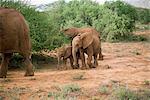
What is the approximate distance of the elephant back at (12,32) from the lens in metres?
11.7

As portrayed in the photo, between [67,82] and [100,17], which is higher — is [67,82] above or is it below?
above

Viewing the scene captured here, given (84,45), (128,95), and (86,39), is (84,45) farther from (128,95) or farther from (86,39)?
(128,95)

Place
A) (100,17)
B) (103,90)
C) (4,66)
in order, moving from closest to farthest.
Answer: (103,90) → (4,66) → (100,17)

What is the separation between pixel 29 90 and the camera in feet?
31.8

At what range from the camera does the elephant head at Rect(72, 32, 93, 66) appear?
1429 centimetres

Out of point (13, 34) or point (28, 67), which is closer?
point (13, 34)

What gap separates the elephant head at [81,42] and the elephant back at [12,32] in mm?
2581

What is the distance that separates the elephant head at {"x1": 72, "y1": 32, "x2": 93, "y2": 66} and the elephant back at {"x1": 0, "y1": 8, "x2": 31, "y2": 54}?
258cm

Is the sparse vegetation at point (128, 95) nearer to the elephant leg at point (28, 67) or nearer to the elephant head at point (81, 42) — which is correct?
the elephant leg at point (28, 67)

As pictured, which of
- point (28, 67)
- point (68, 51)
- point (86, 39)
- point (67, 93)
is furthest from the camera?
point (68, 51)

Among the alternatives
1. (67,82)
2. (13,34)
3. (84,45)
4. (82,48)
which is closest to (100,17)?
(82,48)

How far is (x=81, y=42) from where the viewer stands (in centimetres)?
1444

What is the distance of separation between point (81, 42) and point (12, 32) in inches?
127

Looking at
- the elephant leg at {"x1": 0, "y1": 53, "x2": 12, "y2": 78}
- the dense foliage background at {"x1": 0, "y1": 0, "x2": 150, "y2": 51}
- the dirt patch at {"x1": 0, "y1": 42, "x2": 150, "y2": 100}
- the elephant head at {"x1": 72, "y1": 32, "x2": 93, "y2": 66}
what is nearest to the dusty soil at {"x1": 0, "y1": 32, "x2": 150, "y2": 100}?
the dirt patch at {"x1": 0, "y1": 42, "x2": 150, "y2": 100}
